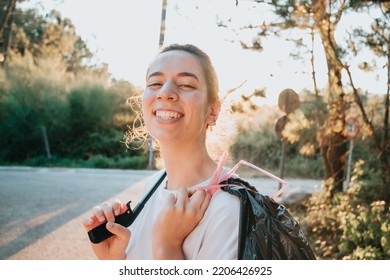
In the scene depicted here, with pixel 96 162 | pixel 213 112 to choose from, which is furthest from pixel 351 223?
pixel 96 162

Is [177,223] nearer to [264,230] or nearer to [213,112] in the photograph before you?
[264,230]

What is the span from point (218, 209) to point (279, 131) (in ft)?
9.64

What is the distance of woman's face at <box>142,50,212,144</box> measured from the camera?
1.15 meters

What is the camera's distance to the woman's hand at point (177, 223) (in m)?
1.01

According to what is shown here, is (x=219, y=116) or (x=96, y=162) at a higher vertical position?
(x=219, y=116)

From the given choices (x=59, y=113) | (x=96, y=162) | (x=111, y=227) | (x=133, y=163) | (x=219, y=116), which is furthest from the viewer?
(x=59, y=113)

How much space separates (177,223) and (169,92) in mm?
340

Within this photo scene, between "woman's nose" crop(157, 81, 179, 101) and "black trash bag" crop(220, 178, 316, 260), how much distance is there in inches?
10.3

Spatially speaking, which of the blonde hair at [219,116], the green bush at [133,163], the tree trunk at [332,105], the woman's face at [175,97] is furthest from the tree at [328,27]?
the green bush at [133,163]

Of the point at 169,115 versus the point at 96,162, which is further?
the point at 96,162

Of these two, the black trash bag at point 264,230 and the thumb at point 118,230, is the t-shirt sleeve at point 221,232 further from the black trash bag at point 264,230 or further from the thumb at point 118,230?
the thumb at point 118,230

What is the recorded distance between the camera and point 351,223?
295 cm

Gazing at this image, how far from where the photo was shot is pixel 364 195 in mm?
3428

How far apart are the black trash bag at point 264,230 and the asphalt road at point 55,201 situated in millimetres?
2757
